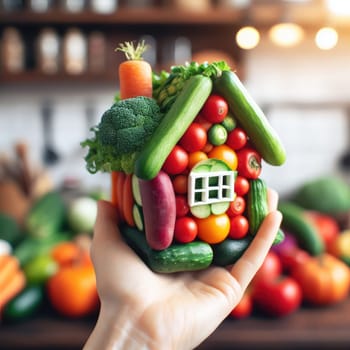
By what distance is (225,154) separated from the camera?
694 mm

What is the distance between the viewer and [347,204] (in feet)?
6.18

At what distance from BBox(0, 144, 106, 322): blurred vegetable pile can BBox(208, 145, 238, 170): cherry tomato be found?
2.53 feet

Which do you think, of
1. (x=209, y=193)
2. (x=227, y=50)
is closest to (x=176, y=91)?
(x=209, y=193)

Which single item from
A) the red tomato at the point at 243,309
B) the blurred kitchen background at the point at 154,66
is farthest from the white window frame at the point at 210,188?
the blurred kitchen background at the point at 154,66

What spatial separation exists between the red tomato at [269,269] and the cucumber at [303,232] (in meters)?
0.15

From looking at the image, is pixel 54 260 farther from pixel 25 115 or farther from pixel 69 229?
pixel 25 115

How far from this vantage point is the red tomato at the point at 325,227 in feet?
5.55

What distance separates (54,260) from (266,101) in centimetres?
112

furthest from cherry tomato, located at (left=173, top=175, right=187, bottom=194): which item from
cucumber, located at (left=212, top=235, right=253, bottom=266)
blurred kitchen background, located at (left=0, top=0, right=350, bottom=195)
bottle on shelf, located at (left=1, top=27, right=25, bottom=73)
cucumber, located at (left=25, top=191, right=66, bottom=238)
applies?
bottle on shelf, located at (left=1, top=27, right=25, bottom=73)

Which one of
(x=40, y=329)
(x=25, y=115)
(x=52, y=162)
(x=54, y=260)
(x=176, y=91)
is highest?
(x=176, y=91)

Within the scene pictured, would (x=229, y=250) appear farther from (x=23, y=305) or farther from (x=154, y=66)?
(x=154, y=66)

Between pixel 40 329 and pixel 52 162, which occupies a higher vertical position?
pixel 52 162

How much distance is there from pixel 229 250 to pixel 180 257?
8 cm


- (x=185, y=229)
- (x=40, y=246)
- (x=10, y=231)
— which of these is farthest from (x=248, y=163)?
(x=10, y=231)
